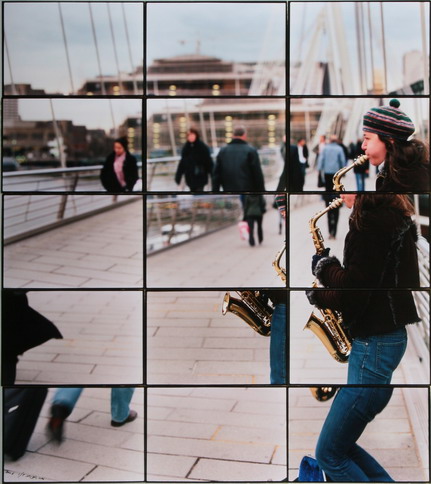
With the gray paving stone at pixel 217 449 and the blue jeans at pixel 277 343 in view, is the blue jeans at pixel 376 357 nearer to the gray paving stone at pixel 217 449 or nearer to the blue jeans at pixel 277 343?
the blue jeans at pixel 277 343

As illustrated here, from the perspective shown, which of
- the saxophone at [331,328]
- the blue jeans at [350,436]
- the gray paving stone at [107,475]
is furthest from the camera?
the gray paving stone at [107,475]

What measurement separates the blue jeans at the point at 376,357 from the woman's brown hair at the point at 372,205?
0.61 metres

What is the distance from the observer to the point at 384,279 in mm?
3457

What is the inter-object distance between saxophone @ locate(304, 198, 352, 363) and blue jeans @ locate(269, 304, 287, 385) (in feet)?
0.59

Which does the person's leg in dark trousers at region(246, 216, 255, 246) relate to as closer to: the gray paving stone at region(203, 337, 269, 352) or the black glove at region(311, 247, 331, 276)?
A: the black glove at region(311, 247, 331, 276)

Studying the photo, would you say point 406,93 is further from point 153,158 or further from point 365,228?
point 153,158

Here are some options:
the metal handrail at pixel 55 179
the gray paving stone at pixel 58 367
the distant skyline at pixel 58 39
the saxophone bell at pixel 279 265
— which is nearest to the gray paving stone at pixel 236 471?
the gray paving stone at pixel 58 367

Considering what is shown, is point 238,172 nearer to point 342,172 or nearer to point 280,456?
point 342,172

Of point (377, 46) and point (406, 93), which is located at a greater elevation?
point (377, 46)

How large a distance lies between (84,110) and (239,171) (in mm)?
935

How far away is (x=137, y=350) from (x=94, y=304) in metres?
0.35

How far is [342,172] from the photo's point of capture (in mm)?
3518

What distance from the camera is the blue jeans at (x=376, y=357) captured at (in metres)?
3.42

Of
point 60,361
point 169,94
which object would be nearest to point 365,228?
point 169,94
